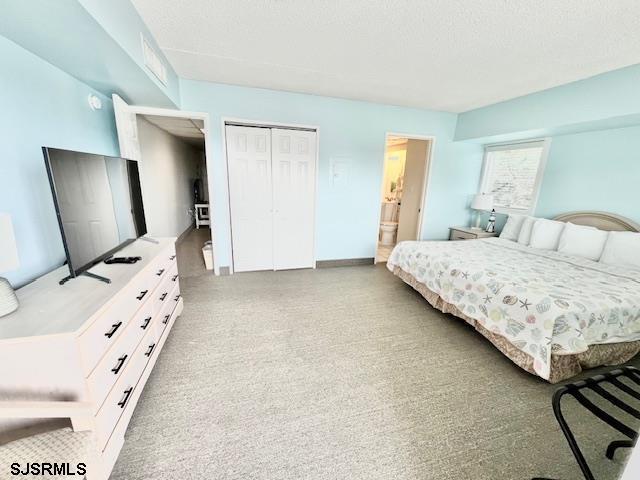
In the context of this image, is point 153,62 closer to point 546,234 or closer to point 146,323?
point 146,323

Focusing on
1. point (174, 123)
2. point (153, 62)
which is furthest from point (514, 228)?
point (174, 123)

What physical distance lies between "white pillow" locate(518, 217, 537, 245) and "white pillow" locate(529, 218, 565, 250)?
0.32 ft

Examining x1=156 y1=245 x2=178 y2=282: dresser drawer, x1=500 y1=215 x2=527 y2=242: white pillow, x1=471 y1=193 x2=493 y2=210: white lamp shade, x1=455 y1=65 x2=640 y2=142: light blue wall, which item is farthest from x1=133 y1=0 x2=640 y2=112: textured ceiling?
x1=156 y1=245 x2=178 y2=282: dresser drawer

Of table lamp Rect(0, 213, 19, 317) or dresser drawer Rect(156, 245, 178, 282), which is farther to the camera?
dresser drawer Rect(156, 245, 178, 282)

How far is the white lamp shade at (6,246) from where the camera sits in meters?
1.08

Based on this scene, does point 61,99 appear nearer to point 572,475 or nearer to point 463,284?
point 463,284

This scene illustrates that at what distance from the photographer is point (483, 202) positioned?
405cm

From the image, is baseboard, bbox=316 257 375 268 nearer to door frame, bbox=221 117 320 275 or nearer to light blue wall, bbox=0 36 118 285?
door frame, bbox=221 117 320 275

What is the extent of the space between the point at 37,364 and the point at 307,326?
1.77m

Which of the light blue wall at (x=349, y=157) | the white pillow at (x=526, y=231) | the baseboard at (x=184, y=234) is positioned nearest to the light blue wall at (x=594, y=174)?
the white pillow at (x=526, y=231)

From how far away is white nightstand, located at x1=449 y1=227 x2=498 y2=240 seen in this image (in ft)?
12.9

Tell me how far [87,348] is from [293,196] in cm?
290

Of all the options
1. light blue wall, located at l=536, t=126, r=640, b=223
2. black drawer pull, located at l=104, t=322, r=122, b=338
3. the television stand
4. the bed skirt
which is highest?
light blue wall, located at l=536, t=126, r=640, b=223
